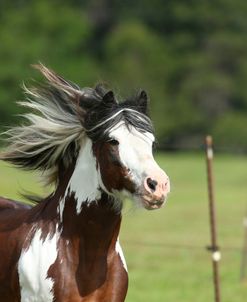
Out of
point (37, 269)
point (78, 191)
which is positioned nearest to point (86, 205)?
point (78, 191)

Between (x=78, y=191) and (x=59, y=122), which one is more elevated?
(x=59, y=122)

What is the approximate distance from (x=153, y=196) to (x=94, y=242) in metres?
0.62

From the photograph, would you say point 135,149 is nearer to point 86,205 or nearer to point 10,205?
point 86,205

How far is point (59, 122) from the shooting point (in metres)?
5.56

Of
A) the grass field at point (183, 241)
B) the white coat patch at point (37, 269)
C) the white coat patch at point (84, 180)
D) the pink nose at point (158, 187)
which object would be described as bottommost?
the white coat patch at point (37, 269)

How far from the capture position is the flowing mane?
5305mm

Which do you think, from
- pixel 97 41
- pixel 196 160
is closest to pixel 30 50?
pixel 97 41

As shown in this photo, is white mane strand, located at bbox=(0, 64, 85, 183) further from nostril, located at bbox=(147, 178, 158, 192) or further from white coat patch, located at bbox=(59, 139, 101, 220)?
nostril, located at bbox=(147, 178, 158, 192)

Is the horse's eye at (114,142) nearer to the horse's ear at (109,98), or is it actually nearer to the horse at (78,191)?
the horse at (78,191)

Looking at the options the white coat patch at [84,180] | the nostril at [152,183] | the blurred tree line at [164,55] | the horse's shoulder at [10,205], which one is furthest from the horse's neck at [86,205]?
the blurred tree line at [164,55]

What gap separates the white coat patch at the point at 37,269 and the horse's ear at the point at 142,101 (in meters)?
0.88

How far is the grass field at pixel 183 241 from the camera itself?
11.1 m

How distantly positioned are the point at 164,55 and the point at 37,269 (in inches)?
2589

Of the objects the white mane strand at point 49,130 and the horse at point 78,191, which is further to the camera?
the white mane strand at point 49,130
